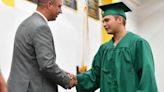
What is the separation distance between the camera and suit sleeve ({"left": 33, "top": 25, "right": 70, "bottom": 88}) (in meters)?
2.46

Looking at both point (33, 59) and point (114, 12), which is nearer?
point (33, 59)

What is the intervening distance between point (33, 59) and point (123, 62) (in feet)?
2.60

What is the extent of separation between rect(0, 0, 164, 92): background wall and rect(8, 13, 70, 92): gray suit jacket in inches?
19.4

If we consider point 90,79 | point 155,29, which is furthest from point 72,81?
point 155,29

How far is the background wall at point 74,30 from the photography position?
304 centimetres

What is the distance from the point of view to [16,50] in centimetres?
253

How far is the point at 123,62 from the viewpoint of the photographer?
2.93 m

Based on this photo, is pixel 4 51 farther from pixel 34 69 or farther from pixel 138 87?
pixel 138 87

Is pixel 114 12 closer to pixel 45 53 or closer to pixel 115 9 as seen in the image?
pixel 115 9

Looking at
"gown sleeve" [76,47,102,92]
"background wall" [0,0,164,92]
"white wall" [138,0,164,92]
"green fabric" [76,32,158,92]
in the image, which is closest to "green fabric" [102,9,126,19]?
"green fabric" [76,32,158,92]

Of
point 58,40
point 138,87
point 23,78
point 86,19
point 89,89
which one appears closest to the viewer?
point 23,78

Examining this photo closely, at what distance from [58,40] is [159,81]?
8.47 ft

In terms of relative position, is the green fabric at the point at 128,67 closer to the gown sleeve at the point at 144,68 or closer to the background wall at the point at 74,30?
the gown sleeve at the point at 144,68

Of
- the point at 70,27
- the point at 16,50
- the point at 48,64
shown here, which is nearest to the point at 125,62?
the point at 48,64
